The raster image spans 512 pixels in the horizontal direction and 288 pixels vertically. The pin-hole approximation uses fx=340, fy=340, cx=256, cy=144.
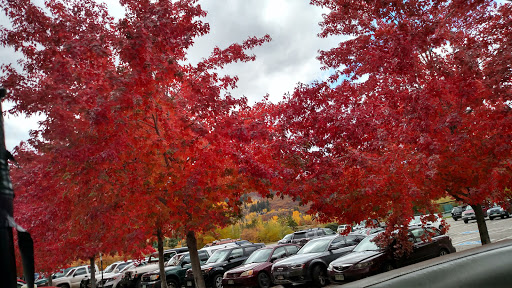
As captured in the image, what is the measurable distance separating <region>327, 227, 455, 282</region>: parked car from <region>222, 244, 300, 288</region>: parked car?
3.04 meters

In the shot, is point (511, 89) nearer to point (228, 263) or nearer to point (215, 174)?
point (215, 174)

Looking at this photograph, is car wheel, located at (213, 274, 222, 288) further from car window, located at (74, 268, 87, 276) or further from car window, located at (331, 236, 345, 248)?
car window, located at (74, 268, 87, 276)

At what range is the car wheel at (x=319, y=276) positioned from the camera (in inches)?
455

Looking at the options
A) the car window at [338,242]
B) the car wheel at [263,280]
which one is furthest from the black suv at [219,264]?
the car window at [338,242]

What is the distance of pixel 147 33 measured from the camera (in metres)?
6.14

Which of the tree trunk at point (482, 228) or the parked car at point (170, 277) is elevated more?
the tree trunk at point (482, 228)

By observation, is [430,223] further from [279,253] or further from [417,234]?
[279,253]

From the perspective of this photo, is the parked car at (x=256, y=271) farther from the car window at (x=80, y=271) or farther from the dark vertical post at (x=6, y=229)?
the car window at (x=80, y=271)

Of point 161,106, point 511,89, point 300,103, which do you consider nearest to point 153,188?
point 161,106

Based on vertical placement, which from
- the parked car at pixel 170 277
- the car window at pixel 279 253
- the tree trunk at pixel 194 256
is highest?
the tree trunk at pixel 194 256

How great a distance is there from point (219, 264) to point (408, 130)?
10481 millimetres

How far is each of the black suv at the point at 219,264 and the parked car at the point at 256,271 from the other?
1.29 metres

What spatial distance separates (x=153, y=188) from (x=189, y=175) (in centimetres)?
75

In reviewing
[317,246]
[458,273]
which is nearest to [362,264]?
[317,246]
